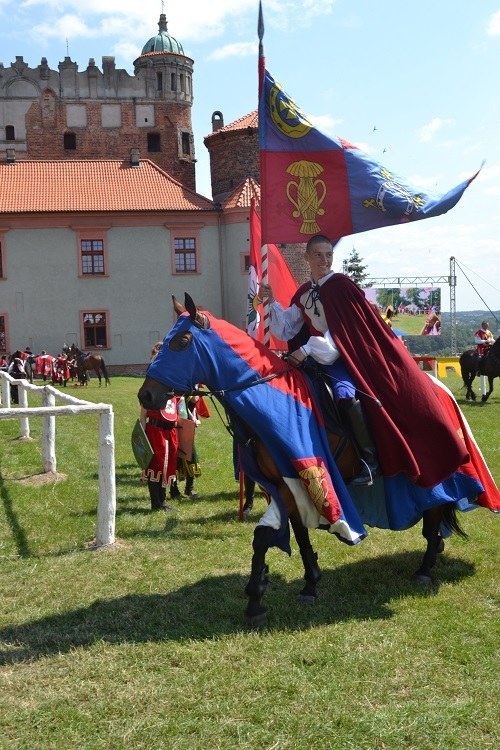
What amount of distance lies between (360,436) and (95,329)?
117ft

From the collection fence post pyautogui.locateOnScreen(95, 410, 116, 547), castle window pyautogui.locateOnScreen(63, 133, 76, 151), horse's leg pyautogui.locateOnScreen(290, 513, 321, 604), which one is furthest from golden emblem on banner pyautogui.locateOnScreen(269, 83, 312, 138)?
castle window pyautogui.locateOnScreen(63, 133, 76, 151)

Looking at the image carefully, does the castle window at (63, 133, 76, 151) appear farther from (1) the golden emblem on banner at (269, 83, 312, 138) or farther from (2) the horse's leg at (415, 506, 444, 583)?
(2) the horse's leg at (415, 506, 444, 583)

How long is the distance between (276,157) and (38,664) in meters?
4.44

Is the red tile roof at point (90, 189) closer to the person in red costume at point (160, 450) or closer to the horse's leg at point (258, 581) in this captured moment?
the person in red costume at point (160, 450)

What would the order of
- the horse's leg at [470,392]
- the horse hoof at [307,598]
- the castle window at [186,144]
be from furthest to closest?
the castle window at [186,144]
the horse's leg at [470,392]
the horse hoof at [307,598]

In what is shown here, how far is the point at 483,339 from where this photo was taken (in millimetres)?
23219

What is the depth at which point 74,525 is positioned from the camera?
794 centimetres

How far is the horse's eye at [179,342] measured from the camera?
512 centimetres

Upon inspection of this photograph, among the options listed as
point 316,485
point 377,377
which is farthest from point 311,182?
point 316,485

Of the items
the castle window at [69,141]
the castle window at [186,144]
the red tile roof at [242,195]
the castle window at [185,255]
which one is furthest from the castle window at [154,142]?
the castle window at [185,255]

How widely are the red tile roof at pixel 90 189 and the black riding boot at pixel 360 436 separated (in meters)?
35.5

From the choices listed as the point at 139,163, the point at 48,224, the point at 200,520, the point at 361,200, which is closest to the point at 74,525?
the point at 200,520

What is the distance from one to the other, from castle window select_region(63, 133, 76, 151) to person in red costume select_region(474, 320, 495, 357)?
34960 millimetres

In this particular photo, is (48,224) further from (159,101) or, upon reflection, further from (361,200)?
(361,200)
